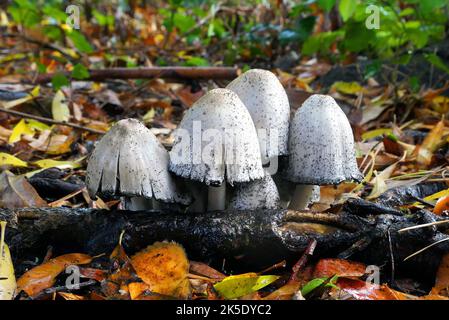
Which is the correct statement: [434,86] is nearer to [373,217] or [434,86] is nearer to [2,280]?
[373,217]

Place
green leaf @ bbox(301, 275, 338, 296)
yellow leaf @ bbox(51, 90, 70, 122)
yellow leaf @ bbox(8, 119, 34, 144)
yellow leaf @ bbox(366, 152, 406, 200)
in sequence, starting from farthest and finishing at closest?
yellow leaf @ bbox(51, 90, 70, 122), yellow leaf @ bbox(8, 119, 34, 144), yellow leaf @ bbox(366, 152, 406, 200), green leaf @ bbox(301, 275, 338, 296)

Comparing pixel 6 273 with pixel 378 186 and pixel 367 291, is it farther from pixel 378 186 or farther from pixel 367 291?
pixel 378 186

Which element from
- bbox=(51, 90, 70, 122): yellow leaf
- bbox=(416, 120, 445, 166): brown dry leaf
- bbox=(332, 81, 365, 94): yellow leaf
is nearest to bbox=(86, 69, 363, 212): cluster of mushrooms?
bbox=(416, 120, 445, 166): brown dry leaf

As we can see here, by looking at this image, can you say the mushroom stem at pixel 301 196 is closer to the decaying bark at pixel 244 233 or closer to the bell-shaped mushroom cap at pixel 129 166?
the decaying bark at pixel 244 233

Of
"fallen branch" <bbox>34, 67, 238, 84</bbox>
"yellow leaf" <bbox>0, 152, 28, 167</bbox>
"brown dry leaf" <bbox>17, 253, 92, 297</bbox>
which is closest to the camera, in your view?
"brown dry leaf" <bbox>17, 253, 92, 297</bbox>

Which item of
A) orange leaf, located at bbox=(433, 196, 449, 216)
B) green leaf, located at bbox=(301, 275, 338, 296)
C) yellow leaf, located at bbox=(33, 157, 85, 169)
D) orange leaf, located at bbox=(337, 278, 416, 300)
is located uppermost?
orange leaf, located at bbox=(433, 196, 449, 216)

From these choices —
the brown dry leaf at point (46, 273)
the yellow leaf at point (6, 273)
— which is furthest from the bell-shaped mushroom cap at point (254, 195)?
the yellow leaf at point (6, 273)

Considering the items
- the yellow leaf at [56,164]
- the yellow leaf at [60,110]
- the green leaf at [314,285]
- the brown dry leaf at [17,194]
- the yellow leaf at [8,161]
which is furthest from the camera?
the yellow leaf at [60,110]

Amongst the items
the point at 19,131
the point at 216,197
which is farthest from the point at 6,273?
the point at 19,131

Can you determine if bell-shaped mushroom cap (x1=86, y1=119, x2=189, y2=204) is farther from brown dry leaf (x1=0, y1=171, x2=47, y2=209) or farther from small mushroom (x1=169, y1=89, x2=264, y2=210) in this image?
brown dry leaf (x1=0, y1=171, x2=47, y2=209)
